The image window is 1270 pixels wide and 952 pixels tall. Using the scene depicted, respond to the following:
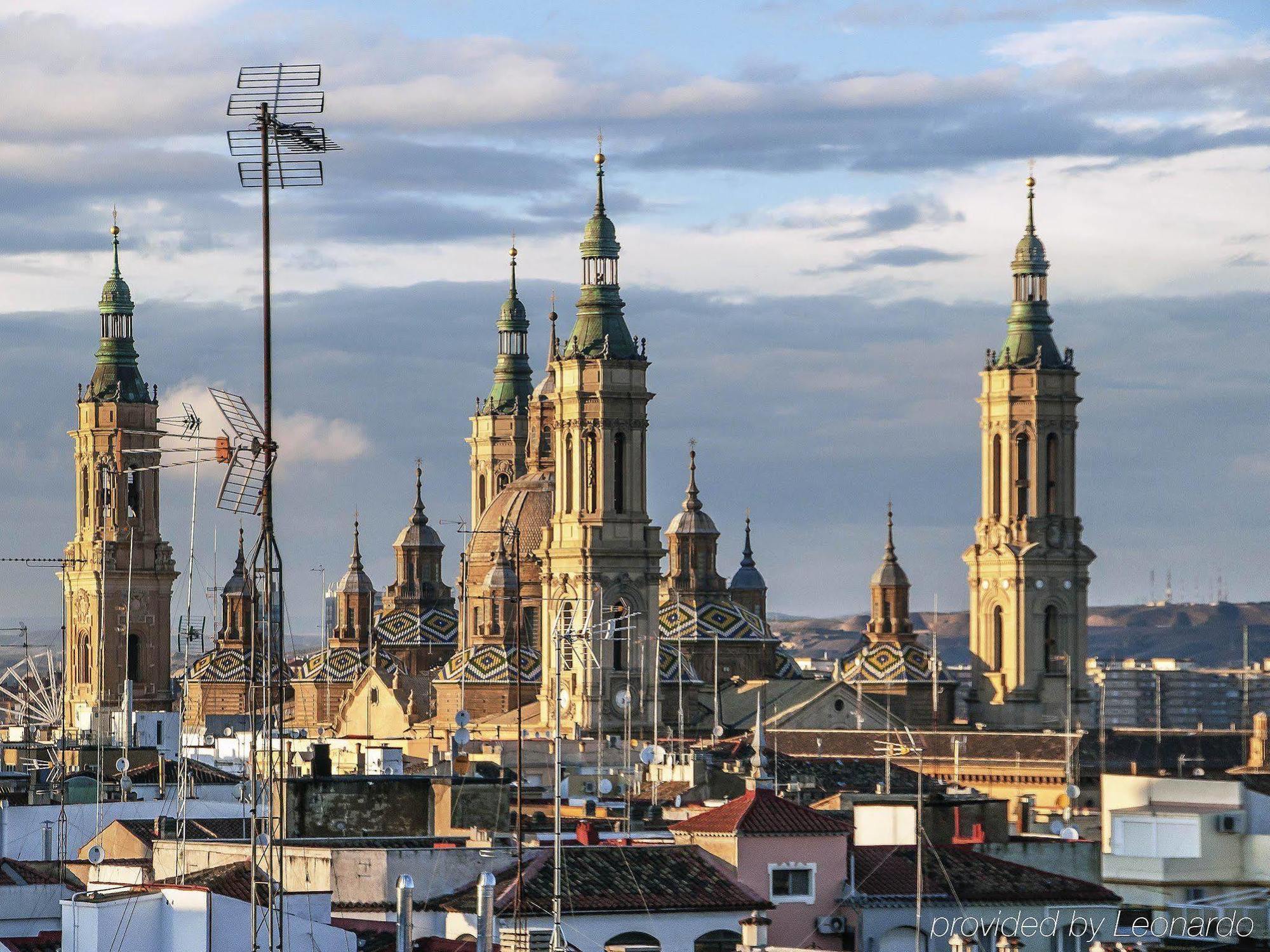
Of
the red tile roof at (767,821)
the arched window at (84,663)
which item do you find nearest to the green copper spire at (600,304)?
the arched window at (84,663)

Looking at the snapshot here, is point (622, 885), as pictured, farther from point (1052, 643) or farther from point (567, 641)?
point (1052, 643)

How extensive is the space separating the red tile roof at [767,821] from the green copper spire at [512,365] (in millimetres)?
92337

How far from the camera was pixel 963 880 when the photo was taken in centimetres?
3659

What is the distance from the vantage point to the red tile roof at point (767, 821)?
35875 mm

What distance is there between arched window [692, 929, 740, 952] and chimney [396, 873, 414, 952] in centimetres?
401

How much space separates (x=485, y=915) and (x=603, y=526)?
69.2 meters

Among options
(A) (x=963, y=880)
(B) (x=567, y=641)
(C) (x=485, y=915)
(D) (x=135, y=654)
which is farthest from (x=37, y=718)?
(C) (x=485, y=915)

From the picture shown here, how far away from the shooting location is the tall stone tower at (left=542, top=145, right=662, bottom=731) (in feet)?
321

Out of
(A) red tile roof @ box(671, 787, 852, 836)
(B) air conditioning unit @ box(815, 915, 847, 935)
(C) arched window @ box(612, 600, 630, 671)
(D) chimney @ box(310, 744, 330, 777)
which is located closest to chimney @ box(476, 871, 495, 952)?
(B) air conditioning unit @ box(815, 915, 847, 935)

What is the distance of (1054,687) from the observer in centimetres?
10488

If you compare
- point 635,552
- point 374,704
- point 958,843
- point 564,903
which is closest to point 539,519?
point 374,704

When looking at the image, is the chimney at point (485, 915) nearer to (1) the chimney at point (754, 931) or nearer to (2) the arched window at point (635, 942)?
(2) the arched window at point (635, 942)

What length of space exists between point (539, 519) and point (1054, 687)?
18.9m

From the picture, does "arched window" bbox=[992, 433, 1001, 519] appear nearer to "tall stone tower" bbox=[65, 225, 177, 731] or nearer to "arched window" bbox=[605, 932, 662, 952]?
"tall stone tower" bbox=[65, 225, 177, 731]
